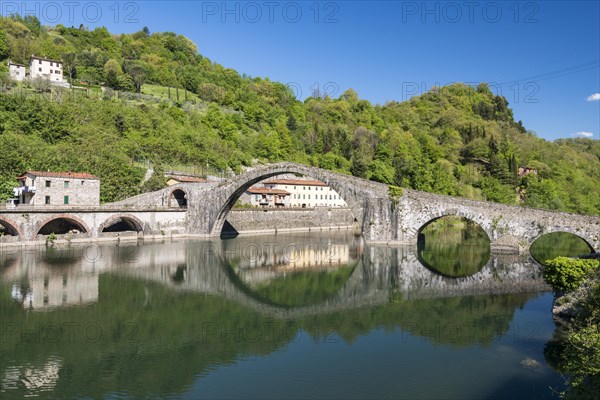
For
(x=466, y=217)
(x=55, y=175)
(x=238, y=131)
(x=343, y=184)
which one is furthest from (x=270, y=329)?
(x=238, y=131)

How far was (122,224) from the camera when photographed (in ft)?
153

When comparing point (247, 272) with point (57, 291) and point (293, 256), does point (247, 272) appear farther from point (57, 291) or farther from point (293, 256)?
point (57, 291)

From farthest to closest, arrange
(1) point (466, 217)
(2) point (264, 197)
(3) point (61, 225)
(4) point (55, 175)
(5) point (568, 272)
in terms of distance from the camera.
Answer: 1. (2) point (264, 197)
2. (3) point (61, 225)
3. (4) point (55, 175)
4. (1) point (466, 217)
5. (5) point (568, 272)

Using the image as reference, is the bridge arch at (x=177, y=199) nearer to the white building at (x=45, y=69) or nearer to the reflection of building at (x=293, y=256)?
the reflection of building at (x=293, y=256)

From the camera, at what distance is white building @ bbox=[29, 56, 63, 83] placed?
82000mm

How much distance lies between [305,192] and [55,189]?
3998 cm

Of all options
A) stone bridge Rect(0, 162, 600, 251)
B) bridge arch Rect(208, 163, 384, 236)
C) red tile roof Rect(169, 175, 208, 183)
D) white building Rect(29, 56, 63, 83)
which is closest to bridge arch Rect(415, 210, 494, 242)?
stone bridge Rect(0, 162, 600, 251)

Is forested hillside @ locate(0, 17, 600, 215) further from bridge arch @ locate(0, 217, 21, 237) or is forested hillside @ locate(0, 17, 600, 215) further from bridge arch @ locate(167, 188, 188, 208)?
bridge arch @ locate(0, 217, 21, 237)

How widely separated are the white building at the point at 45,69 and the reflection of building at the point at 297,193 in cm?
4666

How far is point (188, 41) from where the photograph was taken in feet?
479

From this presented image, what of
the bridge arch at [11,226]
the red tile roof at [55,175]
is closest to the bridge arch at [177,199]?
the red tile roof at [55,175]

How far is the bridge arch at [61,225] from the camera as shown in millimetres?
37559

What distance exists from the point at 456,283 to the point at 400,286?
3491 millimetres

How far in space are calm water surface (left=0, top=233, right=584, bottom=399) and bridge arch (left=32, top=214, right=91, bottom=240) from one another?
5981mm
